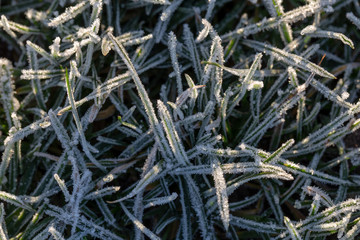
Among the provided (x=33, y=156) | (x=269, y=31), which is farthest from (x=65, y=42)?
(x=269, y=31)

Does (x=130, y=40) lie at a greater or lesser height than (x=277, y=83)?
greater

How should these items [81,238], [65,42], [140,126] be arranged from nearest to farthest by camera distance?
[81,238] < [140,126] < [65,42]

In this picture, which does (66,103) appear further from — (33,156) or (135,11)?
(135,11)

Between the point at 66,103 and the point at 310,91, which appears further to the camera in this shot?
the point at 310,91

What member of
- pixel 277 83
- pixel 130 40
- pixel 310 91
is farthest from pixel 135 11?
pixel 310 91

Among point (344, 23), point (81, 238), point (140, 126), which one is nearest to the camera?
point (81, 238)

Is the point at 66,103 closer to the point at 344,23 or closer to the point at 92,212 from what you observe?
the point at 92,212

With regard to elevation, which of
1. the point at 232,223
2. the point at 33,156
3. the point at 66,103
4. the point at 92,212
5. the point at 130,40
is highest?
the point at 130,40
